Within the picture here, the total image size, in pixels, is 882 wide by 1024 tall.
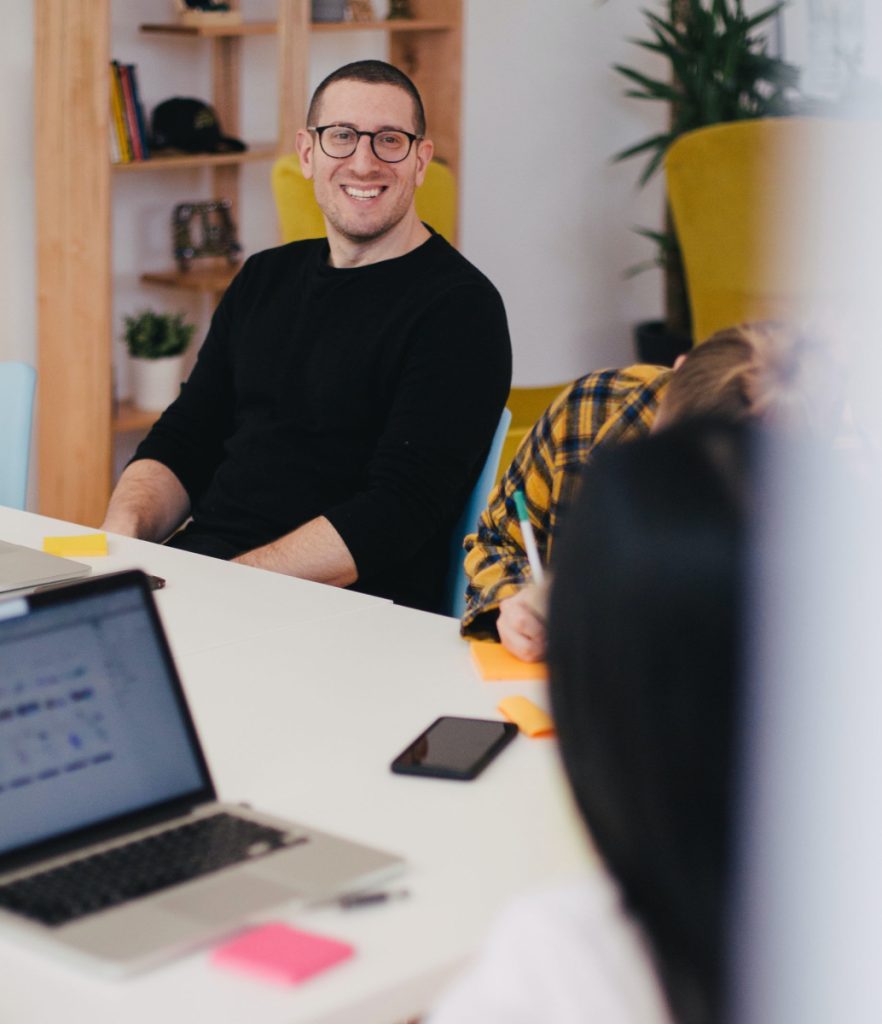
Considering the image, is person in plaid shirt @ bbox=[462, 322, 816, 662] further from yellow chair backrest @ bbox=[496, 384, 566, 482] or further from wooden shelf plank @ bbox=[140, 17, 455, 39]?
wooden shelf plank @ bbox=[140, 17, 455, 39]

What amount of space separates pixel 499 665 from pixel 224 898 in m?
0.64

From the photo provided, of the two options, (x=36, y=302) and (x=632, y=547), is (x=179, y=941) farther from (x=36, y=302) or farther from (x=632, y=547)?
(x=36, y=302)

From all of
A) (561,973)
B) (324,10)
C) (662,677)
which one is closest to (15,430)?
(324,10)

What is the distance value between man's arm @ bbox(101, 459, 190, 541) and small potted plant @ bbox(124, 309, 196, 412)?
4.62ft

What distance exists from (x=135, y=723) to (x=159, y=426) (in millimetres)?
1604

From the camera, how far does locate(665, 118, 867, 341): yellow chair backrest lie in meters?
4.41

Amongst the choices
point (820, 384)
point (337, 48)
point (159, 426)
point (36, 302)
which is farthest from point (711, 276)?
point (820, 384)

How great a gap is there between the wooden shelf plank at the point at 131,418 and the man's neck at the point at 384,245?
4.75ft

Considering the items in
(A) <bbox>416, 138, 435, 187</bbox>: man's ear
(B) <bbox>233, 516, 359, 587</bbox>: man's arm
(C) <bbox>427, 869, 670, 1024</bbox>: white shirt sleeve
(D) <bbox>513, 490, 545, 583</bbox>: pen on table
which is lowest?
(B) <bbox>233, 516, 359, 587</bbox>: man's arm

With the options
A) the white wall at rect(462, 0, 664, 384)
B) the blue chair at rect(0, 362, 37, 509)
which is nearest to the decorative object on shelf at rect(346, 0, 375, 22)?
the white wall at rect(462, 0, 664, 384)

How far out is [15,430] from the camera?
8.65 ft

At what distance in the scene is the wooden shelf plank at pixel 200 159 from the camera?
12.7ft

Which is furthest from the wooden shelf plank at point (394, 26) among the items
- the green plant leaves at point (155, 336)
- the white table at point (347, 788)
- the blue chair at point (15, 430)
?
the white table at point (347, 788)

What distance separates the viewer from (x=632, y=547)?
1.67 feet
